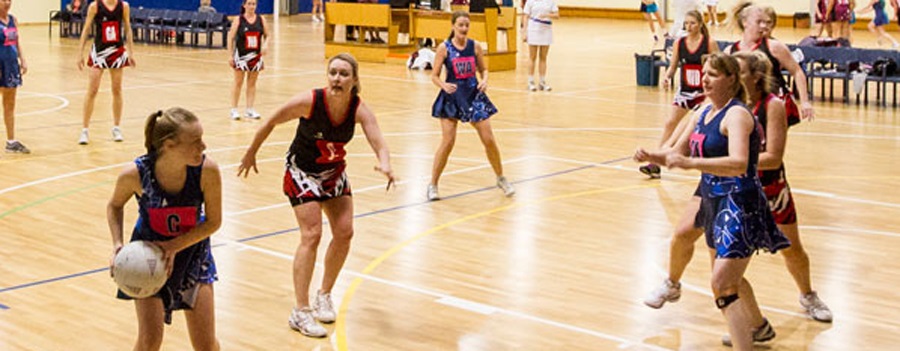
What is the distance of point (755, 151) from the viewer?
697 cm

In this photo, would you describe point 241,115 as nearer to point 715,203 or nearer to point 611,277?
point 611,277

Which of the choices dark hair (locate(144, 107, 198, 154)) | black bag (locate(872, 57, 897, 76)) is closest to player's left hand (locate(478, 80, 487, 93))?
dark hair (locate(144, 107, 198, 154))

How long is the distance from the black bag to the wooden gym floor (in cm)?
82

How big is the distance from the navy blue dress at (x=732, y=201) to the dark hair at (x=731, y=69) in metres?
0.10

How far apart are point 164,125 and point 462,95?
280 inches

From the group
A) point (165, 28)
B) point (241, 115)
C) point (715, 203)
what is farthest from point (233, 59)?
point (165, 28)

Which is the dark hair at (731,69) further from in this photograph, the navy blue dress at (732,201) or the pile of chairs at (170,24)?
the pile of chairs at (170,24)

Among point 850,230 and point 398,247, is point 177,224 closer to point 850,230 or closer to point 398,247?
point 398,247

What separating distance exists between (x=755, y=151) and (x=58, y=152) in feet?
35.4

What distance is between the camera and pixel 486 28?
86.8 ft

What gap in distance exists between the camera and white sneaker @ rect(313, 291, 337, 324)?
8547 millimetres

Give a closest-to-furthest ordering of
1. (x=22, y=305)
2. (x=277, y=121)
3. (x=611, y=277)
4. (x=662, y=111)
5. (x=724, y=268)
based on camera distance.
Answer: (x=724, y=268), (x=277, y=121), (x=22, y=305), (x=611, y=277), (x=662, y=111)

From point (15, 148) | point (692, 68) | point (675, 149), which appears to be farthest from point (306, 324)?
point (15, 148)

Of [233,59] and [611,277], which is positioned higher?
[233,59]
